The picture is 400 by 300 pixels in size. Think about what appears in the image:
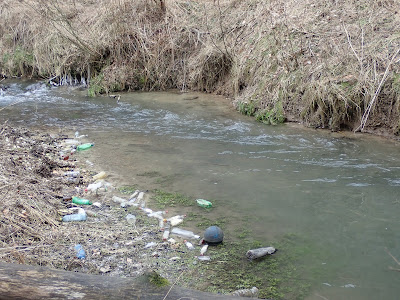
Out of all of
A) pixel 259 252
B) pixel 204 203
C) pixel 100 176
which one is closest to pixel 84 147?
pixel 100 176

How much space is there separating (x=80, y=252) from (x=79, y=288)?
1465 mm

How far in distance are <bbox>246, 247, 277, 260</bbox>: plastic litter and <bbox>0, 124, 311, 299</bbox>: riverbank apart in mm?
50

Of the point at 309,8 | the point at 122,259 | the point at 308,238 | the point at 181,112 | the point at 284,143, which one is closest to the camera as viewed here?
the point at 122,259

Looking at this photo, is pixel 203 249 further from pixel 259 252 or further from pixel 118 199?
pixel 118 199

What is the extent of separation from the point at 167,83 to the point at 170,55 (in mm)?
678

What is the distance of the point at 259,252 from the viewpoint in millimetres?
3832

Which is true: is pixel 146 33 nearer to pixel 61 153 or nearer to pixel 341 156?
pixel 61 153

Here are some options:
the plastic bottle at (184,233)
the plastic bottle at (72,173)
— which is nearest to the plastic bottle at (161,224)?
the plastic bottle at (184,233)

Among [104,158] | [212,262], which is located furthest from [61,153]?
[212,262]

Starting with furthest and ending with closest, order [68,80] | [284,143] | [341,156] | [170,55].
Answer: [68,80] < [170,55] < [284,143] < [341,156]

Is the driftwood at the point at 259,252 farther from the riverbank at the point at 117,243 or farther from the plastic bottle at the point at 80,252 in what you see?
the plastic bottle at the point at 80,252

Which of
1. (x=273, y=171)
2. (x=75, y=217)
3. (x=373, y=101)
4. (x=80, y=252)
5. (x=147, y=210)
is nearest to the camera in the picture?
(x=80, y=252)

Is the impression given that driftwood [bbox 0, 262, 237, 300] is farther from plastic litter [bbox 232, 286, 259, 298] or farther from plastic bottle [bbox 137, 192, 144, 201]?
plastic bottle [bbox 137, 192, 144, 201]

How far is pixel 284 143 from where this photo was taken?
22.5 ft
